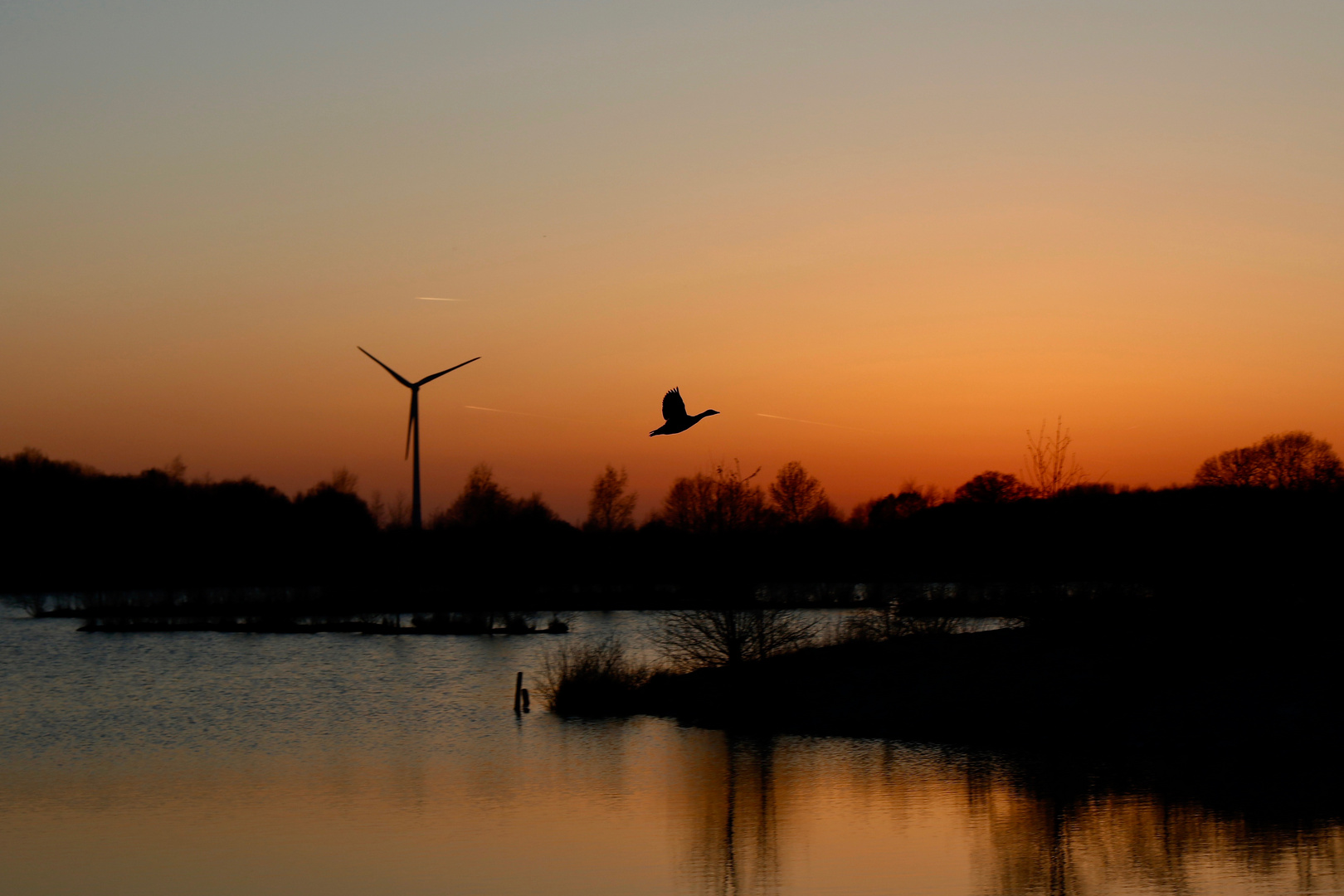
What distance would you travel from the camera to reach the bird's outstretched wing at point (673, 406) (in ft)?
58.4

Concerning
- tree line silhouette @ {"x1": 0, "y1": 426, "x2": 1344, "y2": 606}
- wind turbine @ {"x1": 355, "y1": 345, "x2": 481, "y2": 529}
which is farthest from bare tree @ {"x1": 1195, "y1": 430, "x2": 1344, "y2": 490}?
wind turbine @ {"x1": 355, "y1": 345, "x2": 481, "y2": 529}

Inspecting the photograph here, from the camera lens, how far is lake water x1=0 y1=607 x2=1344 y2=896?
60.1 feet

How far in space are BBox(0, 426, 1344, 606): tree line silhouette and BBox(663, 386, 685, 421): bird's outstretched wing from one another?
54.1 feet

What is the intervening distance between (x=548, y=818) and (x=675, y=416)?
30.8 feet

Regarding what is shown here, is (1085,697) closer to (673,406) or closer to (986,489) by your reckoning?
(673,406)

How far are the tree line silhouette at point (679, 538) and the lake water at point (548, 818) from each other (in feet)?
26.8

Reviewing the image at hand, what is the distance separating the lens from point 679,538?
55.6 meters

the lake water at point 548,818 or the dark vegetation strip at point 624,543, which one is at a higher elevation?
the dark vegetation strip at point 624,543

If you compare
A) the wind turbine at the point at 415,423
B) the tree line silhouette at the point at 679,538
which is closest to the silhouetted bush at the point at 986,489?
the tree line silhouette at the point at 679,538

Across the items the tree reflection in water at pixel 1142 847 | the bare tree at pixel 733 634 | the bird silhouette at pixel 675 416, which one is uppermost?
the bird silhouette at pixel 675 416

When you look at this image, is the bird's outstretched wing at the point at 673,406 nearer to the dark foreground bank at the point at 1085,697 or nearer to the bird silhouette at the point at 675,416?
the bird silhouette at the point at 675,416

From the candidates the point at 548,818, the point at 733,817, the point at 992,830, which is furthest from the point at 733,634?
the point at 992,830

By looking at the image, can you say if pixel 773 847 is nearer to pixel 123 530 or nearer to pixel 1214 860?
pixel 1214 860

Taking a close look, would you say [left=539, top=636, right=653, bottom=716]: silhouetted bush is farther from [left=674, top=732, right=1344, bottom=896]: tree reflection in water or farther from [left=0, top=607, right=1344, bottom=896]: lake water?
[left=674, top=732, right=1344, bottom=896]: tree reflection in water
